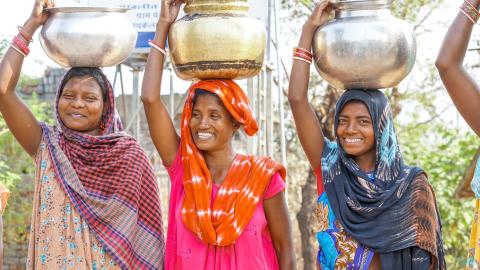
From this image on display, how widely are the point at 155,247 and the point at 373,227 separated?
3.70ft

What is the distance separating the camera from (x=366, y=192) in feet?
12.3

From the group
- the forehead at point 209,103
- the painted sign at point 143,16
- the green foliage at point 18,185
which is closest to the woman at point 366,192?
the forehead at point 209,103

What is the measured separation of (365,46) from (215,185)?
97 centimetres

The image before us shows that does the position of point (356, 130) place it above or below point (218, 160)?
above

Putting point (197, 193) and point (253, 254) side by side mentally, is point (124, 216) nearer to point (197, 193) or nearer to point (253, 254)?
point (197, 193)

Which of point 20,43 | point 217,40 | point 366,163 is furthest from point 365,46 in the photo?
point 20,43

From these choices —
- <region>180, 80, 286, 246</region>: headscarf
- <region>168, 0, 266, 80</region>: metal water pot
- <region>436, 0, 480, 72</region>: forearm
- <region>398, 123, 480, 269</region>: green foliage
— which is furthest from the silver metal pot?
<region>398, 123, 480, 269</region>: green foliage

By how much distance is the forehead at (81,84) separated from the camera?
414 cm

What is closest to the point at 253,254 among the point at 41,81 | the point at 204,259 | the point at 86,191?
the point at 204,259

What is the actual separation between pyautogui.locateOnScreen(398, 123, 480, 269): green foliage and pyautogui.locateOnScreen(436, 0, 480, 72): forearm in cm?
798

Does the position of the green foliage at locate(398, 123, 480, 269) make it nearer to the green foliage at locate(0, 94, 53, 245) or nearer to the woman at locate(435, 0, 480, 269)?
the green foliage at locate(0, 94, 53, 245)

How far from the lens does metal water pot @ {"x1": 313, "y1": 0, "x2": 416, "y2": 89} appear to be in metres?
3.69

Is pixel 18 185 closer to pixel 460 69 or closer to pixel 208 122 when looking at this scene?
pixel 208 122

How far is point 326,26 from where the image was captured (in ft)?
12.5
